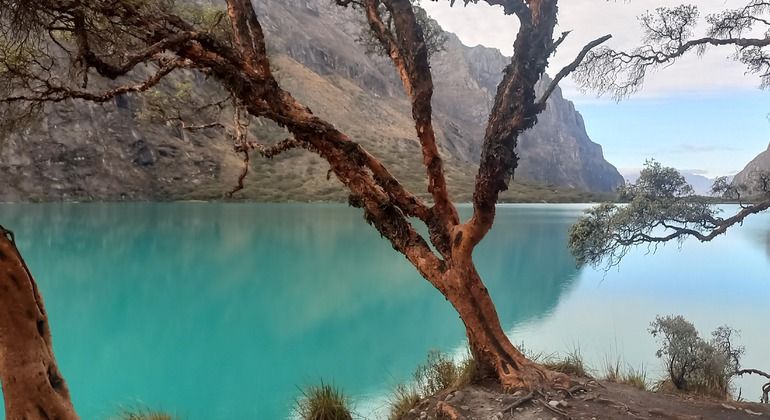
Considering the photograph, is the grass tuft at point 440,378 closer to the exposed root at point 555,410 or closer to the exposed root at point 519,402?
the exposed root at point 519,402

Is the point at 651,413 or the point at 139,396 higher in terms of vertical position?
the point at 651,413

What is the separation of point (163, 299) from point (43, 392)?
41.2 ft

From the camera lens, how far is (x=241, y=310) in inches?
530

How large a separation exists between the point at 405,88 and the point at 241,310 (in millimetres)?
9805

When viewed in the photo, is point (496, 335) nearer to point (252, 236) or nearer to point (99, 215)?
point (252, 236)

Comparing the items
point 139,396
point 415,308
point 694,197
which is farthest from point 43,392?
point 415,308

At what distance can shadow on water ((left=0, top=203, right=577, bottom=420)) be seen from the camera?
27.0ft

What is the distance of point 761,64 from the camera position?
7188 mm

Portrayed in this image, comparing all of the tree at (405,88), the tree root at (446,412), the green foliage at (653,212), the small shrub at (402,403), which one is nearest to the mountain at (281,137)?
the tree at (405,88)

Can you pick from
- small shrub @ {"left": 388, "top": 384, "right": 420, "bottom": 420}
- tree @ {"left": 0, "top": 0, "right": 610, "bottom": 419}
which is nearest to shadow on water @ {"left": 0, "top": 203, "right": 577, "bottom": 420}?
small shrub @ {"left": 388, "top": 384, "right": 420, "bottom": 420}

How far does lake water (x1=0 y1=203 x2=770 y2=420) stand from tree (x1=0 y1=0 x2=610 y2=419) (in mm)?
2579

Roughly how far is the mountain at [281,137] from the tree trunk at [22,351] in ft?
15.1

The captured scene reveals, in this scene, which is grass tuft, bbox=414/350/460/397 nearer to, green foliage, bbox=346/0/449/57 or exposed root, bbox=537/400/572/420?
exposed root, bbox=537/400/572/420

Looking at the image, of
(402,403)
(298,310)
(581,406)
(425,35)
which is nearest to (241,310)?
(298,310)
